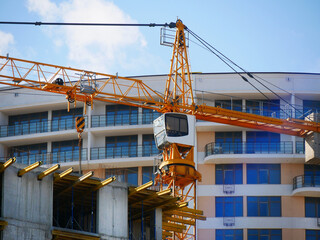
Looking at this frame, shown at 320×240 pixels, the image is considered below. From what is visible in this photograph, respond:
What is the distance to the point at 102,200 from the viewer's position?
4991cm

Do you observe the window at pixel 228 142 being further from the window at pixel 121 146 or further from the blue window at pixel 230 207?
the window at pixel 121 146

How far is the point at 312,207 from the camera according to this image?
249 feet

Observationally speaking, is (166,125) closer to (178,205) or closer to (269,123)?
(269,123)

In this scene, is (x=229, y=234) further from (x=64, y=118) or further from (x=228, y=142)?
(x=64, y=118)

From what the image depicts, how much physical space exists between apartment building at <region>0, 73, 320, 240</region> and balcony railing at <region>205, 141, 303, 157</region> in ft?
0.31

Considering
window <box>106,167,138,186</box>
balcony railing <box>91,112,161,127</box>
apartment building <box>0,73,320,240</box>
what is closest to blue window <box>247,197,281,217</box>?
apartment building <box>0,73,320,240</box>

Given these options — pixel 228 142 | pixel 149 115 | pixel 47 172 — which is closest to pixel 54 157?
pixel 149 115

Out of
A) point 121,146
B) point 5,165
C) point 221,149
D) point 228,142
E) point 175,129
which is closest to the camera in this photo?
point 5,165

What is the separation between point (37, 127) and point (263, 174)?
76.9ft

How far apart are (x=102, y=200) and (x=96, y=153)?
98.1 feet

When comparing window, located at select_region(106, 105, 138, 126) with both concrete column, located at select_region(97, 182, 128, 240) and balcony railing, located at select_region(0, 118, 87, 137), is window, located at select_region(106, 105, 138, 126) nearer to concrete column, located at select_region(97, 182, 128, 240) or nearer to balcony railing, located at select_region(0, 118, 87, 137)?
balcony railing, located at select_region(0, 118, 87, 137)

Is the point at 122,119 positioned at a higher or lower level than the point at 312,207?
higher

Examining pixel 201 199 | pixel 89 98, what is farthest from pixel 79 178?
pixel 201 199

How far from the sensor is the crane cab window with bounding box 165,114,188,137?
71.7 meters
